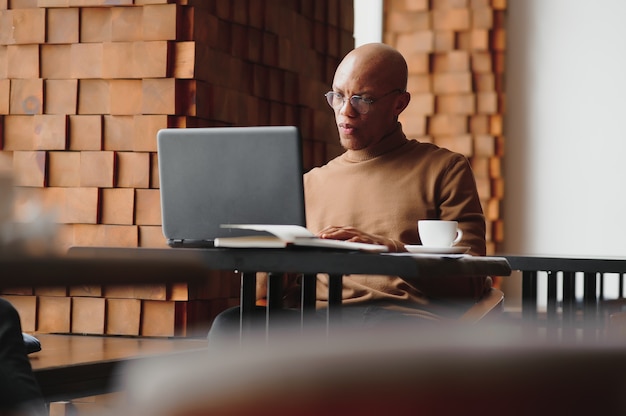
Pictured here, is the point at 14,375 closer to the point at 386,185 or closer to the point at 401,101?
the point at 386,185

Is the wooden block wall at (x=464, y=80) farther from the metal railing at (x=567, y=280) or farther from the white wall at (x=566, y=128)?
the metal railing at (x=567, y=280)

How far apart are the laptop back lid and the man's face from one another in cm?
72

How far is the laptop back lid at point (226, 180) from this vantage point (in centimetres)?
217

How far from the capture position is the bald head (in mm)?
2920

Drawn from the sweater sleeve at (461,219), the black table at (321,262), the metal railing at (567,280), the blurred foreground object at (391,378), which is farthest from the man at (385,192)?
the blurred foreground object at (391,378)

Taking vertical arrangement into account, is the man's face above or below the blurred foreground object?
above

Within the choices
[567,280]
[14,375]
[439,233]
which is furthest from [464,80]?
[14,375]

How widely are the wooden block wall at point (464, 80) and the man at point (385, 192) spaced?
351 cm

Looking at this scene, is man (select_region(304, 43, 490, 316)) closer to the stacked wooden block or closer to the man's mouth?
the man's mouth

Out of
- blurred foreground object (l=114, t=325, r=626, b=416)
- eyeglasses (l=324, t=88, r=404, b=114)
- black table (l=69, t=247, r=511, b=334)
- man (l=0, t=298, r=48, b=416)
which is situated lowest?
man (l=0, t=298, r=48, b=416)

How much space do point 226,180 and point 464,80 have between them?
4.44m

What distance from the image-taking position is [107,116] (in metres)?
3.74

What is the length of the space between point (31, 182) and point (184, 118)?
2.00ft

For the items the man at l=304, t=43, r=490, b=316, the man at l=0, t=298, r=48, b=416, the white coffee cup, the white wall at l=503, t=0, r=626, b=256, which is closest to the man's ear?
the man at l=304, t=43, r=490, b=316
